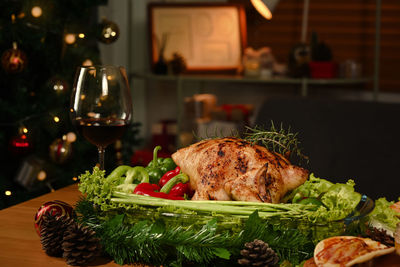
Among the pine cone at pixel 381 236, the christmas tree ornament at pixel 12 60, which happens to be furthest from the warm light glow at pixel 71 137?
the pine cone at pixel 381 236

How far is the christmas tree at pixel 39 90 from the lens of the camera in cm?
254

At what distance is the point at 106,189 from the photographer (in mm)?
1058

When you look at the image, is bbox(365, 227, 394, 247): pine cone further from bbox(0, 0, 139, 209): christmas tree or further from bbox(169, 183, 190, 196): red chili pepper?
bbox(0, 0, 139, 209): christmas tree

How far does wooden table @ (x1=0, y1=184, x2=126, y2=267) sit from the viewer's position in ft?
3.27

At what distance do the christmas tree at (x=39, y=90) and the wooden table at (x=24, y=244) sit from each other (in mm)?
1223

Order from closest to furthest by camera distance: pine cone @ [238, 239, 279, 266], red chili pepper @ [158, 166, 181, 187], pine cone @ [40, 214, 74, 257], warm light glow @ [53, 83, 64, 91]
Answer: pine cone @ [238, 239, 279, 266]
pine cone @ [40, 214, 74, 257]
red chili pepper @ [158, 166, 181, 187]
warm light glow @ [53, 83, 64, 91]

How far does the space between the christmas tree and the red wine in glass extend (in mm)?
1293

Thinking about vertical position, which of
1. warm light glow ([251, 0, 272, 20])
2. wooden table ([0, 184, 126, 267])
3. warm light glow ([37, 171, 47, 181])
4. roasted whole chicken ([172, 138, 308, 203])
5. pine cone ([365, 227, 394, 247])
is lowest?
warm light glow ([37, 171, 47, 181])

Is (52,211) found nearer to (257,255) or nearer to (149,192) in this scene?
(149,192)

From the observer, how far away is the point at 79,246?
3.21ft

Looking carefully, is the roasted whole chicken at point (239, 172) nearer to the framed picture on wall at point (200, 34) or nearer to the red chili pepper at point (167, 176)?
the red chili pepper at point (167, 176)

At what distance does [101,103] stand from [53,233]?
324mm

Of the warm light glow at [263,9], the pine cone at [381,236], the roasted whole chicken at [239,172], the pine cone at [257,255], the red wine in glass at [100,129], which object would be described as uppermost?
the warm light glow at [263,9]

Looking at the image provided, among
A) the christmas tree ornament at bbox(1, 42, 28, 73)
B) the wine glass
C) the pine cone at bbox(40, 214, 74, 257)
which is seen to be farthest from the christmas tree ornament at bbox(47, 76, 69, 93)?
the pine cone at bbox(40, 214, 74, 257)
